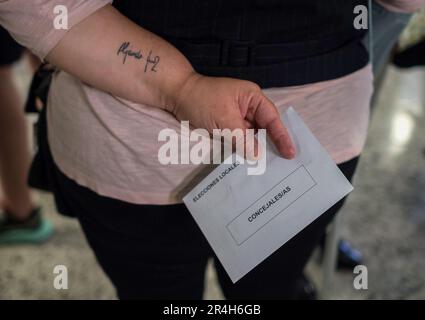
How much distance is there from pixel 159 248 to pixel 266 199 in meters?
0.17

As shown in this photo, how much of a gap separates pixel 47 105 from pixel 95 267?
0.73 meters

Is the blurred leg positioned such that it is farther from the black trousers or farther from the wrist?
the wrist

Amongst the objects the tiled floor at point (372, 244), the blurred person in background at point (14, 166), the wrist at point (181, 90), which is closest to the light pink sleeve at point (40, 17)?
the wrist at point (181, 90)

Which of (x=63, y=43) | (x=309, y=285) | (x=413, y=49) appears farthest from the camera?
(x=309, y=285)

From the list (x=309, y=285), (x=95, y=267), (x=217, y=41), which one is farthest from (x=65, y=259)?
(x=217, y=41)

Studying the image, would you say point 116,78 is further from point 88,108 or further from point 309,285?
point 309,285

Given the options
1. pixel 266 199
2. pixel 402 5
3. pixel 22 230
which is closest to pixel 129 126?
pixel 266 199

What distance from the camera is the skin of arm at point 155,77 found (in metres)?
0.46

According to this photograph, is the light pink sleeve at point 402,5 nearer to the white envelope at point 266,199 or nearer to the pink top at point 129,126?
the pink top at point 129,126

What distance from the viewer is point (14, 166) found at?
3.93 ft

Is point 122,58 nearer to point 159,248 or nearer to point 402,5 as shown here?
point 159,248

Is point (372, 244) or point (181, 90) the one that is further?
point (372, 244)

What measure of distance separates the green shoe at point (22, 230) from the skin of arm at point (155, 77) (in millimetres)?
895

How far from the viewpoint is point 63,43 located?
470mm
